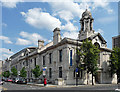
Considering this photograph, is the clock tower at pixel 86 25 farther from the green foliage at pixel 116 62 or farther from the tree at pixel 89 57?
the tree at pixel 89 57

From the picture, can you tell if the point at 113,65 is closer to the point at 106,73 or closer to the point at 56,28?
the point at 106,73

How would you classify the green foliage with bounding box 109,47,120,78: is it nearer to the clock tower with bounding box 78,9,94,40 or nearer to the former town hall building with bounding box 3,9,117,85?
the former town hall building with bounding box 3,9,117,85

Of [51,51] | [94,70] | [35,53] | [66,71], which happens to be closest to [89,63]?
[94,70]

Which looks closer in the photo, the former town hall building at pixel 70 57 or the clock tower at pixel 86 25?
the former town hall building at pixel 70 57

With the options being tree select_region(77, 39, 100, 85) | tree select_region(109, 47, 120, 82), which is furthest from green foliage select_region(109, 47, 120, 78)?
tree select_region(77, 39, 100, 85)

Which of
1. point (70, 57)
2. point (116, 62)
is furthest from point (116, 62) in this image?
point (70, 57)

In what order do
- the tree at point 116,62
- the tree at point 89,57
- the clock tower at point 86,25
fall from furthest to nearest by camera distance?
1. the clock tower at point 86,25
2. the tree at point 116,62
3. the tree at point 89,57

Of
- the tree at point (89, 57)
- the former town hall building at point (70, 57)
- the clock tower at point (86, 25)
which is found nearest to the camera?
the tree at point (89, 57)

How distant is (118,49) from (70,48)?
477 inches

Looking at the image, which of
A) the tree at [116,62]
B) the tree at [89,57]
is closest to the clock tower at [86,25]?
the tree at [116,62]

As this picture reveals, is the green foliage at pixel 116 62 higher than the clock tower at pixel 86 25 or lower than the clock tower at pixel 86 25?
lower

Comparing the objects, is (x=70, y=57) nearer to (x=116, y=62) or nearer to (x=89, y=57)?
(x=89, y=57)

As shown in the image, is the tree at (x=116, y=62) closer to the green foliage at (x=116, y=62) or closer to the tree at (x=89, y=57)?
the green foliage at (x=116, y=62)

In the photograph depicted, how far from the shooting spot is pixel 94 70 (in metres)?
32.7
